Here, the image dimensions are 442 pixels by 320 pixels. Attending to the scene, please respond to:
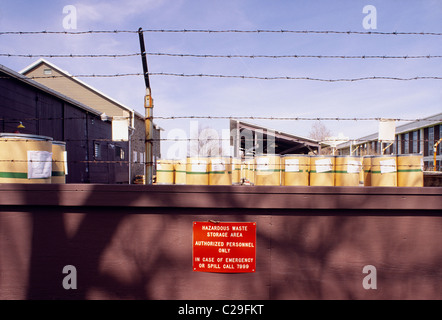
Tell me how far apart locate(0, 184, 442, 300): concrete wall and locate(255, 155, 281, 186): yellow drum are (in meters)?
0.38

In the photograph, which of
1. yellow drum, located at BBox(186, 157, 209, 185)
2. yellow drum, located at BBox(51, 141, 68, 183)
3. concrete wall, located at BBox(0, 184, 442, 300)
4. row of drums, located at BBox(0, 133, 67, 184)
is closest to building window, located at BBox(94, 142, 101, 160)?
yellow drum, located at BBox(51, 141, 68, 183)

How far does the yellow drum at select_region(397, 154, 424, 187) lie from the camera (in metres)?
2.45

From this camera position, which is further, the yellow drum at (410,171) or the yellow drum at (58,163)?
the yellow drum at (58,163)

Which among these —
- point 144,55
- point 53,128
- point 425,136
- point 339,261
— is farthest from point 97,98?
point 425,136

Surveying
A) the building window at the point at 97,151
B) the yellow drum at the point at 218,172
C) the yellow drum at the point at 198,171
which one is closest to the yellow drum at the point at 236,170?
the yellow drum at the point at 218,172

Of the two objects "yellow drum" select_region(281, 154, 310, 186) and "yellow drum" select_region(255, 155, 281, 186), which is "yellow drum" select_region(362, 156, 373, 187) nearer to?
"yellow drum" select_region(281, 154, 310, 186)

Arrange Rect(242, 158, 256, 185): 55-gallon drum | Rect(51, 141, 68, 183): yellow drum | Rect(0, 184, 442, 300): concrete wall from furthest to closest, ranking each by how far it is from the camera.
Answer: Rect(242, 158, 256, 185): 55-gallon drum
Rect(51, 141, 68, 183): yellow drum
Rect(0, 184, 442, 300): concrete wall

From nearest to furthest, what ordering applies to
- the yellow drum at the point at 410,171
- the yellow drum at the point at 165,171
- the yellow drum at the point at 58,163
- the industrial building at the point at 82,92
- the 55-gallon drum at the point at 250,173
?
the yellow drum at the point at 410,171 < the yellow drum at the point at 58,163 < the yellow drum at the point at 165,171 < the 55-gallon drum at the point at 250,173 < the industrial building at the point at 82,92

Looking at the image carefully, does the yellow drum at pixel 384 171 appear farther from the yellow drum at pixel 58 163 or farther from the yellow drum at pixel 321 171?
the yellow drum at pixel 58 163

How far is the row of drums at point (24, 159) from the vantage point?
88.5 inches

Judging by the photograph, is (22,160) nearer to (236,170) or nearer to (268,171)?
(268,171)

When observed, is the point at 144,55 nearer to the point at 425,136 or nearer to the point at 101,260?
the point at 101,260

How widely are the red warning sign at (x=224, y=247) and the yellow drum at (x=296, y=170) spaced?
672 millimetres
